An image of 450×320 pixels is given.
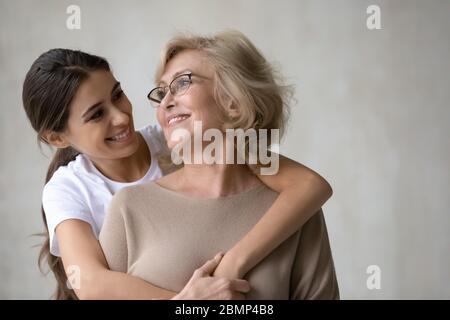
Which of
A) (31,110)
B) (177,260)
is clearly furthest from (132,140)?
(177,260)

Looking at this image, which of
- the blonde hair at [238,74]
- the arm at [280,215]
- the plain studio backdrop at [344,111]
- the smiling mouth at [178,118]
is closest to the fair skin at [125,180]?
the arm at [280,215]

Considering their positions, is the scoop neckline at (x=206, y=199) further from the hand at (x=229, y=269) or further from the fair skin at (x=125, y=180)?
the hand at (x=229, y=269)

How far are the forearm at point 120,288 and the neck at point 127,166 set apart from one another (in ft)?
1.81

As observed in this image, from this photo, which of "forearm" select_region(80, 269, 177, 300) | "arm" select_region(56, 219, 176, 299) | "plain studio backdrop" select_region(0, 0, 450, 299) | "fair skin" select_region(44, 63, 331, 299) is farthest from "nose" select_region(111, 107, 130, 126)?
"plain studio backdrop" select_region(0, 0, 450, 299)

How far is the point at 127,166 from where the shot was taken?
205 centimetres

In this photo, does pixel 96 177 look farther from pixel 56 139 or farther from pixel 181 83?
pixel 181 83

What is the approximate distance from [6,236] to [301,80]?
1944mm

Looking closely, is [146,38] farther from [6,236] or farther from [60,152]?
[60,152]

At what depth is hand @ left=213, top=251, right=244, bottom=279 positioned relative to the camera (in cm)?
150

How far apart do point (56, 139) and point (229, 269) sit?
80 centimetres

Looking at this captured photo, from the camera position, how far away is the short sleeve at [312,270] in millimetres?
1636

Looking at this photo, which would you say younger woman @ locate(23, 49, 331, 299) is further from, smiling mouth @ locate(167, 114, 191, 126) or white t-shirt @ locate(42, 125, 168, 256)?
smiling mouth @ locate(167, 114, 191, 126)
